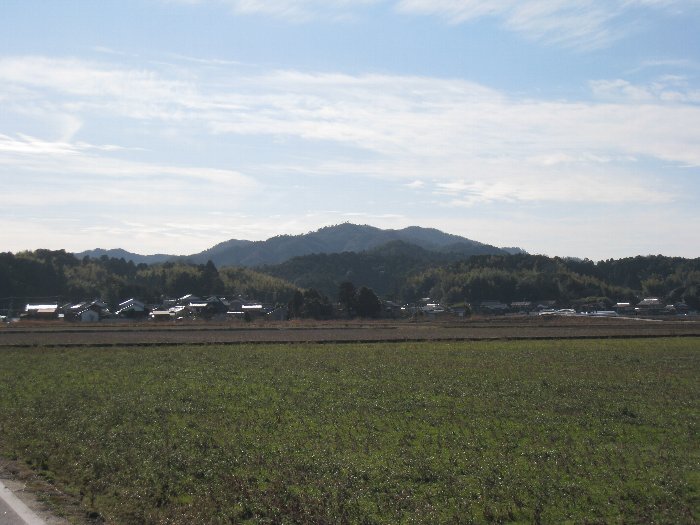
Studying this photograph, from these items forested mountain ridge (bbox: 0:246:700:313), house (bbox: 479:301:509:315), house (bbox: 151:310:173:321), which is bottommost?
house (bbox: 151:310:173:321)

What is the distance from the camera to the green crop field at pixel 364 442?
11570mm

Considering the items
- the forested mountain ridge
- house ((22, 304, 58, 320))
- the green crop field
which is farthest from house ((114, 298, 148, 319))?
the green crop field

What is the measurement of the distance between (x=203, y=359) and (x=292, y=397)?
1627 centimetres

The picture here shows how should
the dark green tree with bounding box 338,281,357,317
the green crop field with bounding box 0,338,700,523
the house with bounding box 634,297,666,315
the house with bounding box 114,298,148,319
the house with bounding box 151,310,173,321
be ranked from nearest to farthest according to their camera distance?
1. the green crop field with bounding box 0,338,700,523
2. the house with bounding box 151,310,173,321
3. the dark green tree with bounding box 338,281,357,317
4. the house with bounding box 114,298,148,319
5. the house with bounding box 634,297,666,315

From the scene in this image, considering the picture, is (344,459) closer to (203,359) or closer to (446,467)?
(446,467)

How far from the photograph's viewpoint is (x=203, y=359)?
3831 cm

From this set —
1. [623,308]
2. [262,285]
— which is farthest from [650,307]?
[262,285]

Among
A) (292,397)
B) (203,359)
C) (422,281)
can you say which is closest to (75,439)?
(292,397)

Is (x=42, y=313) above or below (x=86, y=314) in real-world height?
above

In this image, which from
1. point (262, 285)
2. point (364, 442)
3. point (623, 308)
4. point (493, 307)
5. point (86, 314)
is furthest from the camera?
point (262, 285)

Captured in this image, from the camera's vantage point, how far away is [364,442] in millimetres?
16047

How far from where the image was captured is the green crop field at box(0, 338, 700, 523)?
11570 mm

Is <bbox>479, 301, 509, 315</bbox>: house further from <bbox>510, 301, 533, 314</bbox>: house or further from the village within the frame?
<bbox>510, 301, 533, 314</bbox>: house

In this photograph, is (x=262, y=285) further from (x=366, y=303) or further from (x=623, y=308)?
(x=623, y=308)
